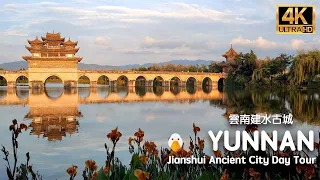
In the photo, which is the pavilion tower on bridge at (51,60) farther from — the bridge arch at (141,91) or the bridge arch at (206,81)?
the bridge arch at (206,81)

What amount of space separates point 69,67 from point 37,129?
37.4 m

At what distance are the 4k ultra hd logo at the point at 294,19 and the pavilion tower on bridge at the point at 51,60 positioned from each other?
138ft

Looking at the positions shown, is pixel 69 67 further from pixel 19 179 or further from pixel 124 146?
pixel 19 179

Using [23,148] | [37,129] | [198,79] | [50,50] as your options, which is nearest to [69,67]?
[50,50]

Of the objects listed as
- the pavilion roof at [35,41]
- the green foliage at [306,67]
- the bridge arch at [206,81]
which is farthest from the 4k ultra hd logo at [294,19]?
the bridge arch at [206,81]

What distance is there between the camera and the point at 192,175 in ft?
8.95

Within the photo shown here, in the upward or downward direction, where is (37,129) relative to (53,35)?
downward

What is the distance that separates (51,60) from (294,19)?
43.0 metres

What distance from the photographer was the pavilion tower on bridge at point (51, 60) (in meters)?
46.7

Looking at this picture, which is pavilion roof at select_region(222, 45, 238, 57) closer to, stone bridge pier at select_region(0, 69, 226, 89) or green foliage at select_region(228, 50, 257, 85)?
stone bridge pier at select_region(0, 69, 226, 89)

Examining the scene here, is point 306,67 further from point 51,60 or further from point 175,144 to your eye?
point 51,60

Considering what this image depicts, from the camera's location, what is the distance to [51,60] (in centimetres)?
4706

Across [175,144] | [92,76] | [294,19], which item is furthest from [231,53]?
[175,144]

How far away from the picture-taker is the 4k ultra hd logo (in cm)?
726
